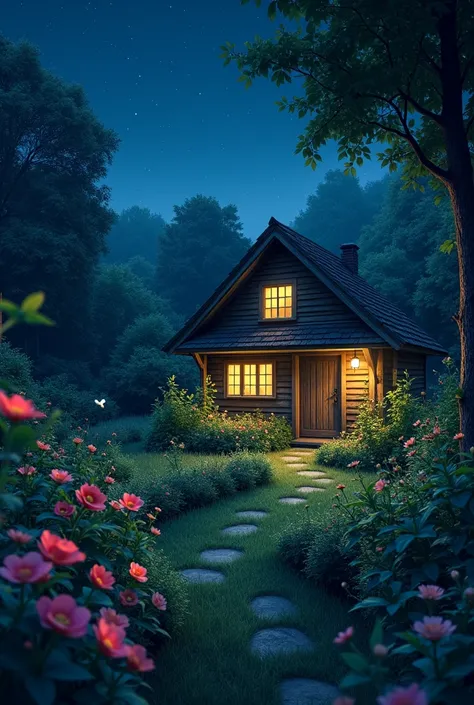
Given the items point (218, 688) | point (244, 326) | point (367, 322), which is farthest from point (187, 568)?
point (244, 326)

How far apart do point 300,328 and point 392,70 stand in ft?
33.5

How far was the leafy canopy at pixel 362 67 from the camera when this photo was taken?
455 centimetres

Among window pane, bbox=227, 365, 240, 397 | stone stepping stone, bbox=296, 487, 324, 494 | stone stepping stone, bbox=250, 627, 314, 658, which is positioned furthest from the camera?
window pane, bbox=227, 365, 240, 397

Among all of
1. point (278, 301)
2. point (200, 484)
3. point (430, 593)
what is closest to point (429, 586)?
point (430, 593)

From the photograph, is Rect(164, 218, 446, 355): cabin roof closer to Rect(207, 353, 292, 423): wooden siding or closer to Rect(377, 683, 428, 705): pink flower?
Rect(207, 353, 292, 423): wooden siding

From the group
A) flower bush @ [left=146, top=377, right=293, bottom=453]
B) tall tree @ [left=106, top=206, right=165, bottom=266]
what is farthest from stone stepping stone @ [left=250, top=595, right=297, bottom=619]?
tall tree @ [left=106, top=206, right=165, bottom=266]

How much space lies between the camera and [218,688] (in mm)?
2969

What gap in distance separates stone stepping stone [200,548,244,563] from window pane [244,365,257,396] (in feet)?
33.7

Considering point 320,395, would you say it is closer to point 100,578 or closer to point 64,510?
point 64,510

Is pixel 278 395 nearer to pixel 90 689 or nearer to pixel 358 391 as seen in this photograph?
pixel 358 391

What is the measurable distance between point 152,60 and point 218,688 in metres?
132

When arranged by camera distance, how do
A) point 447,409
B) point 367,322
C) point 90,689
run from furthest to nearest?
point 367,322 < point 447,409 < point 90,689

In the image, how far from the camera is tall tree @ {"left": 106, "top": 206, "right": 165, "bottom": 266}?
2393 inches

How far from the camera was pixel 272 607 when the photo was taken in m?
4.13
